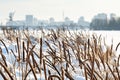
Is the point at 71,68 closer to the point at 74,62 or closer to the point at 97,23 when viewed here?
the point at 74,62

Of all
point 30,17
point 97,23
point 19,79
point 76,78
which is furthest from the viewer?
point 30,17

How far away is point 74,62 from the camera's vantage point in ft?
11.0

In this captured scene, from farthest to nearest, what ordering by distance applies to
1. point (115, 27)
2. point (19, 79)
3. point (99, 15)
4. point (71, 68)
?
1. point (99, 15)
2. point (115, 27)
3. point (71, 68)
4. point (19, 79)

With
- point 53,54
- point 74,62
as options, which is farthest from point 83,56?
point 53,54

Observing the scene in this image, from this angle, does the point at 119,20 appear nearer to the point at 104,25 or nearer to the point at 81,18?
the point at 104,25

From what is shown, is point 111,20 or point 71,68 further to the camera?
point 111,20

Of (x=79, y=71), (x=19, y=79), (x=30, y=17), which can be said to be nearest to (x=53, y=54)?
(x=79, y=71)

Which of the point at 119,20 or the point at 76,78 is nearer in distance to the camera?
the point at 76,78

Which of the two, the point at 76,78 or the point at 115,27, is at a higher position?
the point at 76,78

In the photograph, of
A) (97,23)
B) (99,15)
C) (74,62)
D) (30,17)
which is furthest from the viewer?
(99,15)

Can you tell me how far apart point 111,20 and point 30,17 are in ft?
178

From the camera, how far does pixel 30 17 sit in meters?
130

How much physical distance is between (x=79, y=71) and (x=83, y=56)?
0.72 meters

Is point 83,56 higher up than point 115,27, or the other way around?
point 83,56
